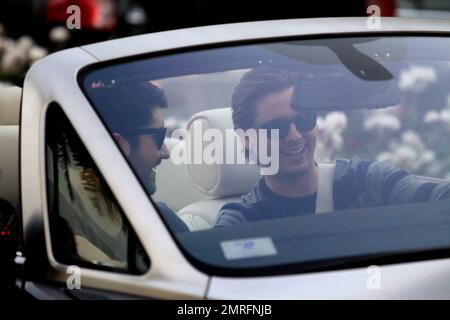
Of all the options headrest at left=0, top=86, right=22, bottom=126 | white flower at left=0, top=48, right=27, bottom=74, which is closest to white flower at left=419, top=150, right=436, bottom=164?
headrest at left=0, top=86, right=22, bottom=126

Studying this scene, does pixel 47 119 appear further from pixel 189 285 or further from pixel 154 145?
pixel 189 285

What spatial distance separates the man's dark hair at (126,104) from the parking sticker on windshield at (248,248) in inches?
18.2

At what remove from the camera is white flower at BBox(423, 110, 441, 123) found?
13.0ft

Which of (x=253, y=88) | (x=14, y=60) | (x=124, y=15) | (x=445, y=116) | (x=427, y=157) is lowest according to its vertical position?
(x=124, y=15)

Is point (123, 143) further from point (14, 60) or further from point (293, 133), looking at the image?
point (14, 60)

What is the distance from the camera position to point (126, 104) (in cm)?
359

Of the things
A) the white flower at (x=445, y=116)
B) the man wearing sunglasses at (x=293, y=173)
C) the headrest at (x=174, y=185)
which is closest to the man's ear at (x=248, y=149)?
the man wearing sunglasses at (x=293, y=173)

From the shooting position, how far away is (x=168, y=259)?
123 inches

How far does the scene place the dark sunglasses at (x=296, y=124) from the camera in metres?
3.71

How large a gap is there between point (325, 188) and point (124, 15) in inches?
714

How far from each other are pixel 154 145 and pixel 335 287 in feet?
2.82

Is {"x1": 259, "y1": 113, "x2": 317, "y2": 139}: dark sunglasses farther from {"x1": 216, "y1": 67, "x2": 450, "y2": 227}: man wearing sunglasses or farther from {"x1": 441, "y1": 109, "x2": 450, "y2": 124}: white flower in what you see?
{"x1": 441, "y1": 109, "x2": 450, "y2": 124}: white flower

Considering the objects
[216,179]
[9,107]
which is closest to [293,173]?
[216,179]
